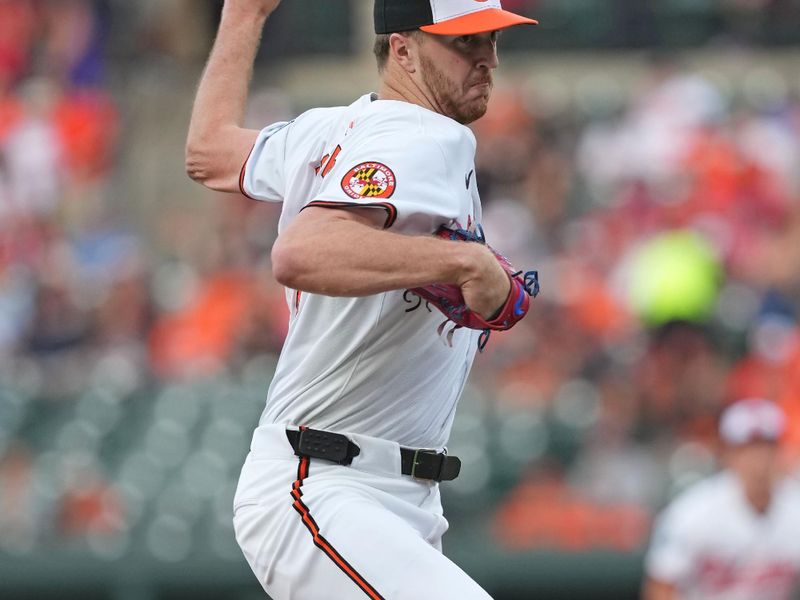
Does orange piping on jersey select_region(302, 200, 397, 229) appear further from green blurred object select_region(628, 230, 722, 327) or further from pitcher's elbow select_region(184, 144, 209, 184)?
green blurred object select_region(628, 230, 722, 327)

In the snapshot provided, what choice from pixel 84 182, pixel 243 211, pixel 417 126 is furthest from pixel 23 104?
pixel 417 126

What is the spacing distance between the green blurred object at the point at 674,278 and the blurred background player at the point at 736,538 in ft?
6.26

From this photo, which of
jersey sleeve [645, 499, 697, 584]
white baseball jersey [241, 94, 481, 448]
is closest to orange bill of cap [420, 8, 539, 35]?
white baseball jersey [241, 94, 481, 448]

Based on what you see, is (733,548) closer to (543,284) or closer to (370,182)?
(543,284)

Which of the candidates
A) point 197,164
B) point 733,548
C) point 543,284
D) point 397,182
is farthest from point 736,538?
point 397,182

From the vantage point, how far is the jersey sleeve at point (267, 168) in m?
3.76

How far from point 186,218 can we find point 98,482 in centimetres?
390

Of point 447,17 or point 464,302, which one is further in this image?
point 447,17

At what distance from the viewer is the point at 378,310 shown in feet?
11.3

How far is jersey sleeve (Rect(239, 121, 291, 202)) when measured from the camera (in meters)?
3.76

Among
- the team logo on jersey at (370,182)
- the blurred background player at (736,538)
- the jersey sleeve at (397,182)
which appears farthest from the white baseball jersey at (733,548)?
A: the team logo on jersey at (370,182)

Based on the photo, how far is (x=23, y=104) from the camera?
12.9 m

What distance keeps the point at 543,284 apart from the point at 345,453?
6342 millimetres

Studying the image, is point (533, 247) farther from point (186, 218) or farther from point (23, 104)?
point (23, 104)
